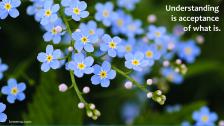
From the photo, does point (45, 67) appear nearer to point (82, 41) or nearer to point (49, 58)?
point (49, 58)

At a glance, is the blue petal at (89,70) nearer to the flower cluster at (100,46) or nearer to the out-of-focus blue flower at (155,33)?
the flower cluster at (100,46)

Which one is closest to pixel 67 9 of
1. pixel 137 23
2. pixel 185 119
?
pixel 137 23

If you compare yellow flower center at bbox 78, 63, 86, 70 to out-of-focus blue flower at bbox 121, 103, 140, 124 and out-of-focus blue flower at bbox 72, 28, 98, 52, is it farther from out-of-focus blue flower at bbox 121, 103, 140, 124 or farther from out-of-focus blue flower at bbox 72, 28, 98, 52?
out-of-focus blue flower at bbox 121, 103, 140, 124

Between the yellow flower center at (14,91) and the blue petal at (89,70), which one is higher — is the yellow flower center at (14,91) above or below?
below

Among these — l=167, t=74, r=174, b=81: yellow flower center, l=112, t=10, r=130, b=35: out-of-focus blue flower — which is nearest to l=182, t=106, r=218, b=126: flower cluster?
l=167, t=74, r=174, b=81: yellow flower center

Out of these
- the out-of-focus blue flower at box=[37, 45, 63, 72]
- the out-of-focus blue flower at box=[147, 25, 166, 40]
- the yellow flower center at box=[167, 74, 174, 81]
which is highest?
the out-of-focus blue flower at box=[147, 25, 166, 40]

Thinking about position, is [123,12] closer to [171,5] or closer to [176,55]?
[171,5]

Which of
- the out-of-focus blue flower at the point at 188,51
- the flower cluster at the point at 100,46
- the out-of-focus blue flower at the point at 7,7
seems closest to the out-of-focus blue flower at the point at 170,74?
the flower cluster at the point at 100,46
